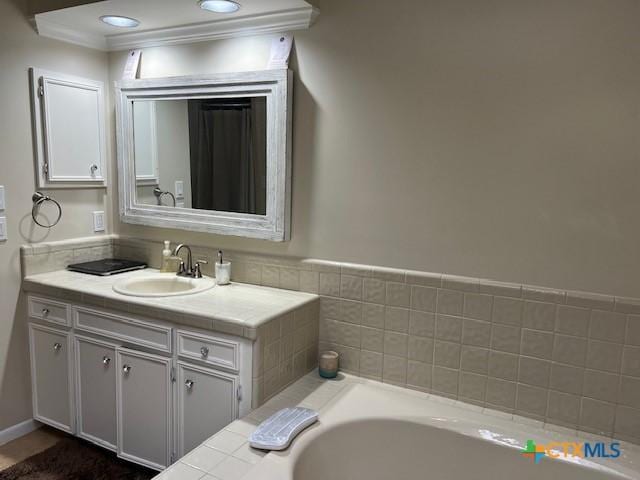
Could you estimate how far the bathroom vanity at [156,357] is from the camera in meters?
2.07

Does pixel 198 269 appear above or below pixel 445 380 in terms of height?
above

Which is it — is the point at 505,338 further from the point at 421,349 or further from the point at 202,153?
the point at 202,153

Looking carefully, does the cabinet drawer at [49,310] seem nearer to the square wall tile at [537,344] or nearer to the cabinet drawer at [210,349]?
the cabinet drawer at [210,349]

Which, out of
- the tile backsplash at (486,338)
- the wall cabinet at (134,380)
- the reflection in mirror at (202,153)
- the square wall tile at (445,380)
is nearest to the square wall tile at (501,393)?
the tile backsplash at (486,338)

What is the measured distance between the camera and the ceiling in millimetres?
2275

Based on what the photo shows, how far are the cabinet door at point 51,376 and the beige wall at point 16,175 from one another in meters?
0.06

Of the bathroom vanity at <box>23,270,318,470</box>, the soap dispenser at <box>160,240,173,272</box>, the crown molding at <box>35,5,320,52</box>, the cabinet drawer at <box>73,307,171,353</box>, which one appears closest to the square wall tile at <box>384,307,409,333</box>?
the bathroom vanity at <box>23,270,318,470</box>

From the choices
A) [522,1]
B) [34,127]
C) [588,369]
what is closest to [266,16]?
[522,1]

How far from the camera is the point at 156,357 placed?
7.39ft

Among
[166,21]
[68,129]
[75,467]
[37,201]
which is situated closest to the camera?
[75,467]

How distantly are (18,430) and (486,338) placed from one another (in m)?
2.51

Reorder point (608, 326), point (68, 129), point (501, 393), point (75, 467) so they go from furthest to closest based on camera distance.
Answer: point (68, 129), point (75, 467), point (501, 393), point (608, 326)

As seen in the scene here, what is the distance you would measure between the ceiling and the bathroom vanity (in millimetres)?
1320

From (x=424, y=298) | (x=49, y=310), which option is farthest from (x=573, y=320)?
(x=49, y=310)
